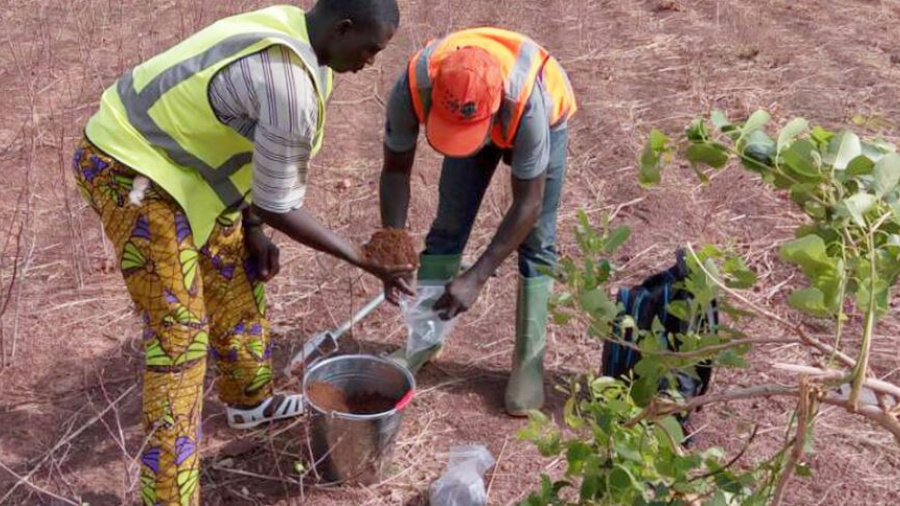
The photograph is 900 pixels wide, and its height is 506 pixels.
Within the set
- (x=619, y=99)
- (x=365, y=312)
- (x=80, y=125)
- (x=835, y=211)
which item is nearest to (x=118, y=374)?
(x=365, y=312)

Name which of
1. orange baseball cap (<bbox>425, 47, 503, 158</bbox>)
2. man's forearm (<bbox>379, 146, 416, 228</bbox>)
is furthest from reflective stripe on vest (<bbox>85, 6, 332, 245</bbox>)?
man's forearm (<bbox>379, 146, 416, 228</bbox>)

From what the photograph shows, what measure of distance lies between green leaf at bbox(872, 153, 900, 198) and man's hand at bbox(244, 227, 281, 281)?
1716 mm

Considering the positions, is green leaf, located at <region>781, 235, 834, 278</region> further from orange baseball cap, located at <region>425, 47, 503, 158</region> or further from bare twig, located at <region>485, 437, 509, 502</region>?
bare twig, located at <region>485, 437, 509, 502</region>

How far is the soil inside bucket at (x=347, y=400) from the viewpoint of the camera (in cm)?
273

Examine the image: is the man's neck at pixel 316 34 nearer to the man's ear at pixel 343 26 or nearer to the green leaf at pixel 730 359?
the man's ear at pixel 343 26

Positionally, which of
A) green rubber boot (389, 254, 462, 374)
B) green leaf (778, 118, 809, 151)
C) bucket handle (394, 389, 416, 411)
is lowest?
bucket handle (394, 389, 416, 411)

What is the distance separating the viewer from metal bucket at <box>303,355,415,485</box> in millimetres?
2609

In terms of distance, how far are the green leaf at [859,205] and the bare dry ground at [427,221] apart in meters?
0.43

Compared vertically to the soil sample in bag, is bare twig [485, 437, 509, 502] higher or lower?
lower

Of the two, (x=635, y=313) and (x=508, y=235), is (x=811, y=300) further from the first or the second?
(x=635, y=313)

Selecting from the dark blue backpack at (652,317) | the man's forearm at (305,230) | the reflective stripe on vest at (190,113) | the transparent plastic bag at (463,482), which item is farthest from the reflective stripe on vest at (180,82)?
the dark blue backpack at (652,317)

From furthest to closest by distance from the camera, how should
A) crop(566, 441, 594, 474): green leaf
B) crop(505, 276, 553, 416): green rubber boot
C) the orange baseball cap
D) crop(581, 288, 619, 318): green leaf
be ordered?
crop(505, 276, 553, 416): green rubber boot → the orange baseball cap → crop(566, 441, 594, 474): green leaf → crop(581, 288, 619, 318): green leaf

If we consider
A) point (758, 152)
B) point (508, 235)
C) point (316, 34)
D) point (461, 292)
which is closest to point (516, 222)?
point (508, 235)

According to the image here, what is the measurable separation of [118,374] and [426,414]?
3.26 ft
